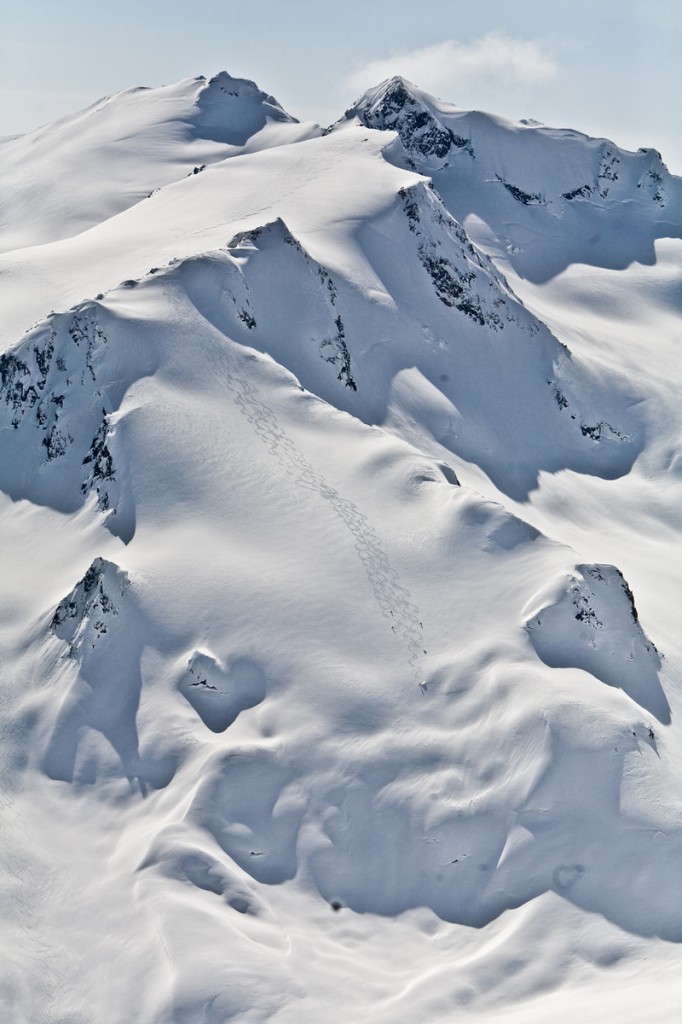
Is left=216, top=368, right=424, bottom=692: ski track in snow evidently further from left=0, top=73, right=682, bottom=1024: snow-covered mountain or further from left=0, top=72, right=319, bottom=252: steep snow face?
left=0, top=72, right=319, bottom=252: steep snow face

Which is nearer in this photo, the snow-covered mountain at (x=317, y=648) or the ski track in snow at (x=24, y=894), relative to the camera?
the ski track in snow at (x=24, y=894)

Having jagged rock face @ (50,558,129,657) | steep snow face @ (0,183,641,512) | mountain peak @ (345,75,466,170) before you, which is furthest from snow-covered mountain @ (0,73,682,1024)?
mountain peak @ (345,75,466,170)

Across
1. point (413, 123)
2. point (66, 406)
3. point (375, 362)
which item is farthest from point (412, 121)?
point (66, 406)

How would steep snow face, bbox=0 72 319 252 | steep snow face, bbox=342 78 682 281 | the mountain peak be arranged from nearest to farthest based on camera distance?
steep snow face, bbox=0 72 319 252, steep snow face, bbox=342 78 682 281, the mountain peak

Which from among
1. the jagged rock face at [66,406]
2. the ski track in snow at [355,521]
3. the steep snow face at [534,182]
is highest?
the jagged rock face at [66,406]

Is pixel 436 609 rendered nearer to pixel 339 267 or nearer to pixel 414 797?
pixel 414 797

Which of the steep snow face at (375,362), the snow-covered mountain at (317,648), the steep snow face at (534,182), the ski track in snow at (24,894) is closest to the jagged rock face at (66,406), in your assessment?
the steep snow face at (375,362)

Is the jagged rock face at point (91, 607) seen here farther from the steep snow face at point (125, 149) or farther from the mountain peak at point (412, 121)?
the mountain peak at point (412, 121)
